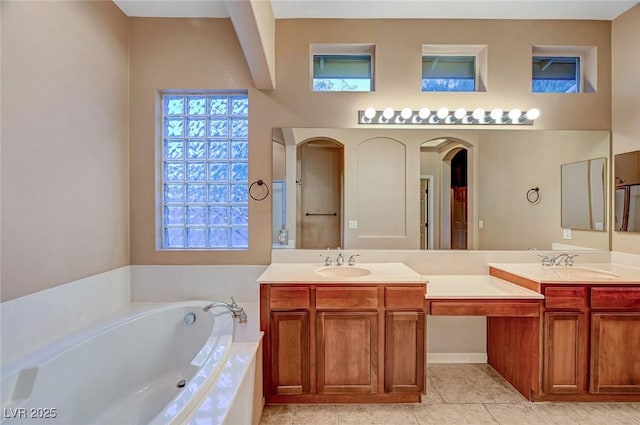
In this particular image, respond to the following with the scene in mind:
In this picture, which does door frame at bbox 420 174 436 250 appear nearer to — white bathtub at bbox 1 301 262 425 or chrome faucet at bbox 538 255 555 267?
chrome faucet at bbox 538 255 555 267

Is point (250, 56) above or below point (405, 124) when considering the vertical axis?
above

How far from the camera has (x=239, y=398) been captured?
1.51 meters

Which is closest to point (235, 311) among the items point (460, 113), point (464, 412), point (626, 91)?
point (464, 412)

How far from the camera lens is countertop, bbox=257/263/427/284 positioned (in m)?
2.12

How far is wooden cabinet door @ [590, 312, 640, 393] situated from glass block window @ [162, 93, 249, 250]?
8.88 feet

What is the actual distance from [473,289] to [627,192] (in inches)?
61.7

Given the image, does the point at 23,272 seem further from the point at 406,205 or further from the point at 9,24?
the point at 406,205

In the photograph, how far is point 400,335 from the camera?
212 centimetres

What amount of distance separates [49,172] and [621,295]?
12.1ft

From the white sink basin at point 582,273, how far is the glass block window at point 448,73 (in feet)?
5.47

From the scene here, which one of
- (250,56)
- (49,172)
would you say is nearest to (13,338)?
(49,172)

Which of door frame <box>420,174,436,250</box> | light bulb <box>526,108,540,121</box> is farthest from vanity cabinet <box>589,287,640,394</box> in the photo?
light bulb <box>526,108,540,121</box>

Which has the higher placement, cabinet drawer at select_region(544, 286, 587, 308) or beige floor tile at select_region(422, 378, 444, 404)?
cabinet drawer at select_region(544, 286, 587, 308)

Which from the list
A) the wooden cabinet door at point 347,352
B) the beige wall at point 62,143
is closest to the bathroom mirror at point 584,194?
the wooden cabinet door at point 347,352
